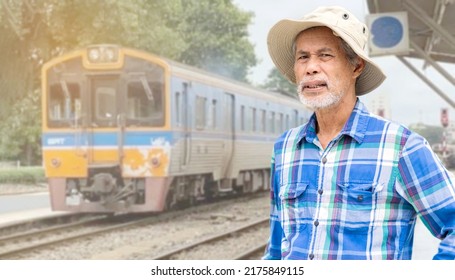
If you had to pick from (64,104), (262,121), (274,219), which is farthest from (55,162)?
(274,219)

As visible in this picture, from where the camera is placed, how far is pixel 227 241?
5.07 m

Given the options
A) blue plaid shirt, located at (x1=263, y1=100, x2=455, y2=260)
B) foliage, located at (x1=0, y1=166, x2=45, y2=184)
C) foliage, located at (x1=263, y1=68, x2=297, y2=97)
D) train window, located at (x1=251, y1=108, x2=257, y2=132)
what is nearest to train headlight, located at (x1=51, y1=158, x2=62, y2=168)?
foliage, located at (x1=0, y1=166, x2=45, y2=184)

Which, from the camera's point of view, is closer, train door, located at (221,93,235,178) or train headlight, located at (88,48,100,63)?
train headlight, located at (88,48,100,63)

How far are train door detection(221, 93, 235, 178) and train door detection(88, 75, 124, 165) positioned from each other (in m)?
→ 0.90

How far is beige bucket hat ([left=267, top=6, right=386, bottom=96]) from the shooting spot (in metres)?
1.37

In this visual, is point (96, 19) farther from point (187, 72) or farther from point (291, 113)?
point (291, 113)

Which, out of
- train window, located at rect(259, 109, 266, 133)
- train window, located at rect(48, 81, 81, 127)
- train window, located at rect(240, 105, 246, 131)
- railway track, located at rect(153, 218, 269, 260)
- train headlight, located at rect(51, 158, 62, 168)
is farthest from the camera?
train window, located at rect(259, 109, 266, 133)

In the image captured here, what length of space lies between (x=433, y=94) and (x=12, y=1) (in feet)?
7.31

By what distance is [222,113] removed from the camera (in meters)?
5.81

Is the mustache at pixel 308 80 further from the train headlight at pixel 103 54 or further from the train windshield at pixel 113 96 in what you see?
the train windshield at pixel 113 96

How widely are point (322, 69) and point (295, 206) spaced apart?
29 centimetres

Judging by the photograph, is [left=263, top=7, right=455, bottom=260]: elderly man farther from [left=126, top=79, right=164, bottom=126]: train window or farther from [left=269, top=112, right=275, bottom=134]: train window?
[left=269, top=112, right=275, bottom=134]: train window
